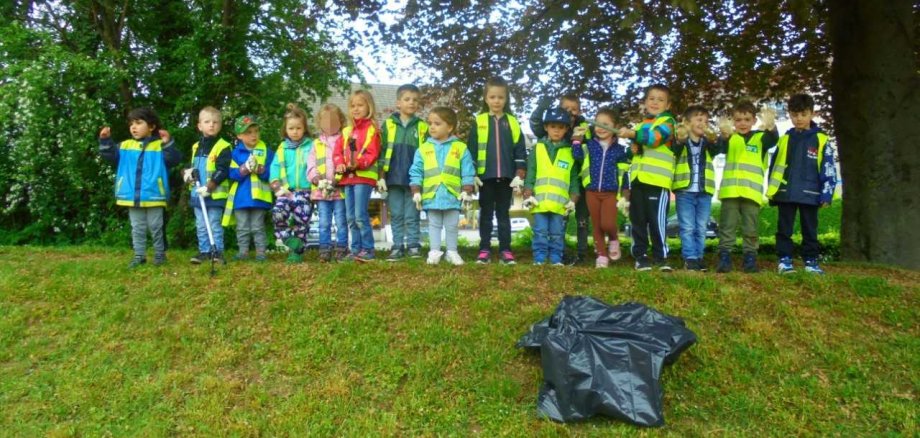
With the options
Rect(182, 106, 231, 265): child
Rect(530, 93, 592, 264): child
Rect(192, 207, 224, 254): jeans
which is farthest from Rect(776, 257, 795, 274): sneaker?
Rect(192, 207, 224, 254): jeans

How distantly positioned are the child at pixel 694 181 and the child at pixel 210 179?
4.83 meters

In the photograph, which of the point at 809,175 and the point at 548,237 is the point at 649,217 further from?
the point at 809,175

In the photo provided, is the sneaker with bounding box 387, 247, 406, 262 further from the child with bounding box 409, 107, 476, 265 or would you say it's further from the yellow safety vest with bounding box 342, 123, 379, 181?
the yellow safety vest with bounding box 342, 123, 379, 181

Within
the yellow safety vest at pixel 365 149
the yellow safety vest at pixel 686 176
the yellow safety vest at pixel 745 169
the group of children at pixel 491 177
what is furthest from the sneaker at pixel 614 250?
the yellow safety vest at pixel 365 149

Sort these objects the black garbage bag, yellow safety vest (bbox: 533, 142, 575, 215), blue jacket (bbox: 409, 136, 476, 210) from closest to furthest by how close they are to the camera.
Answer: the black garbage bag, blue jacket (bbox: 409, 136, 476, 210), yellow safety vest (bbox: 533, 142, 575, 215)

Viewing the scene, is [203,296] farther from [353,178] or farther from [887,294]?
[887,294]

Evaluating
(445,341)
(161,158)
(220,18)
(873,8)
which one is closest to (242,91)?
(220,18)

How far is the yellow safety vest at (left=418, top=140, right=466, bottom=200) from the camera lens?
6.38m

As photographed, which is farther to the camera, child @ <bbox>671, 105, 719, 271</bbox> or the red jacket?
the red jacket

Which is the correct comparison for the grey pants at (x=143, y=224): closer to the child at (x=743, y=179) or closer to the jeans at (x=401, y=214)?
the jeans at (x=401, y=214)

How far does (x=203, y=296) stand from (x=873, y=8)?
325 inches

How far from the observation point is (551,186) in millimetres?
6473

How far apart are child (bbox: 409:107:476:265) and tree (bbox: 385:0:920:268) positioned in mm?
2065

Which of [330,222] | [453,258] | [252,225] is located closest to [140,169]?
[252,225]
